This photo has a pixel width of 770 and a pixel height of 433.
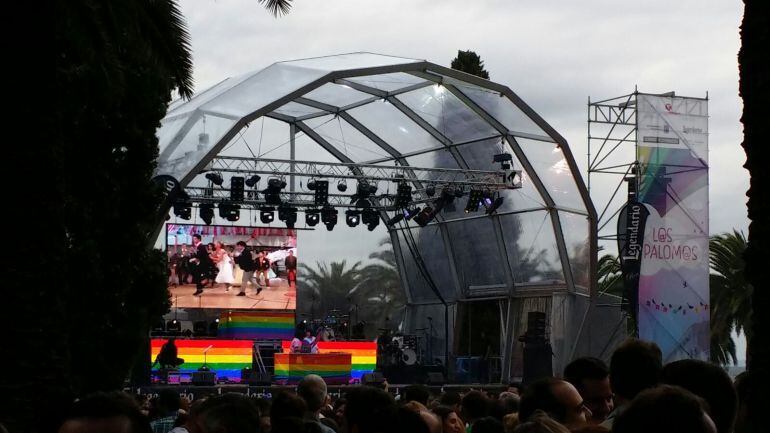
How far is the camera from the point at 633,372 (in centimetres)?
515

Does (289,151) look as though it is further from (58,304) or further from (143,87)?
(58,304)

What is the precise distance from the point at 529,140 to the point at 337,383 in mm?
7641

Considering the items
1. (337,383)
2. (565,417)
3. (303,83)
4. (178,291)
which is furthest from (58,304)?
(178,291)

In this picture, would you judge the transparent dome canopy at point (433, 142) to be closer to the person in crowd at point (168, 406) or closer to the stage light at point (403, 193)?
the stage light at point (403, 193)

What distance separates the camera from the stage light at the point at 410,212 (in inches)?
1291

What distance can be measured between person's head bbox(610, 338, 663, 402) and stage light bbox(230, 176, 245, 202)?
2399 cm

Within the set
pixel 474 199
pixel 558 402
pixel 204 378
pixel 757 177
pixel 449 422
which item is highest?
pixel 474 199

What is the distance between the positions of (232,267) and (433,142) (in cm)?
634

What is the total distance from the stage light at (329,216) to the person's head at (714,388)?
26.6 meters

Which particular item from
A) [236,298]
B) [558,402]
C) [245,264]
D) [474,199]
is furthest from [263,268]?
[558,402]

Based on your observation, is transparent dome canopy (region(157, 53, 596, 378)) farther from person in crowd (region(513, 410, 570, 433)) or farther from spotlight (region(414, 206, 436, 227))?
person in crowd (region(513, 410, 570, 433))

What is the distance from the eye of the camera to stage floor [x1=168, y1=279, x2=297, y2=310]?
3338 cm

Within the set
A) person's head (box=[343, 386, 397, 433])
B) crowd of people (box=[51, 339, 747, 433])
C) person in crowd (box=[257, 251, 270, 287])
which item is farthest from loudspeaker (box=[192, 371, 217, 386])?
person's head (box=[343, 386, 397, 433])

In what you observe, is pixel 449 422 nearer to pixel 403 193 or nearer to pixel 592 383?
pixel 592 383
